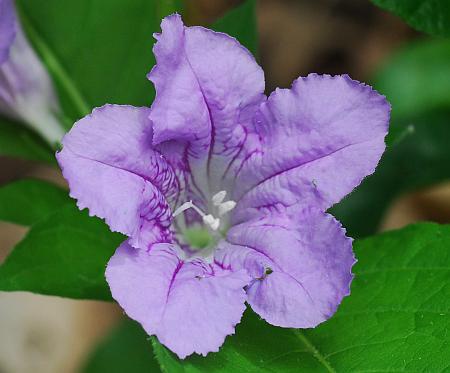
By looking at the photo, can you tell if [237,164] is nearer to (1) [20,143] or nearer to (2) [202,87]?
(2) [202,87]

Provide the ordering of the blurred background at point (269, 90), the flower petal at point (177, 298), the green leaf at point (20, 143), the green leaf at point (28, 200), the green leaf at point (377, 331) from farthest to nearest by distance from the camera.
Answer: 1. the blurred background at point (269, 90)
2. the green leaf at point (20, 143)
3. the green leaf at point (28, 200)
4. the green leaf at point (377, 331)
5. the flower petal at point (177, 298)

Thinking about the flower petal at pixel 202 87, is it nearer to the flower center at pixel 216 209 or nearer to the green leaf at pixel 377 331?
the flower center at pixel 216 209

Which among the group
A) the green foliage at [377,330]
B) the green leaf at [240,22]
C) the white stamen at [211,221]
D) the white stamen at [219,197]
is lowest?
the green foliage at [377,330]

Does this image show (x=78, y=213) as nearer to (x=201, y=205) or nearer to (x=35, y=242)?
(x=35, y=242)

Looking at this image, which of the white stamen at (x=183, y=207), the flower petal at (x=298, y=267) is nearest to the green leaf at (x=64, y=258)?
the white stamen at (x=183, y=207)

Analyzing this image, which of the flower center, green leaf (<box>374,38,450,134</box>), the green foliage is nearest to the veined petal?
the flower center

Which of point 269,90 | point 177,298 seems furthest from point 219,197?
point 269,90

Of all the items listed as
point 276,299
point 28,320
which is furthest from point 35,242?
point 28,320
